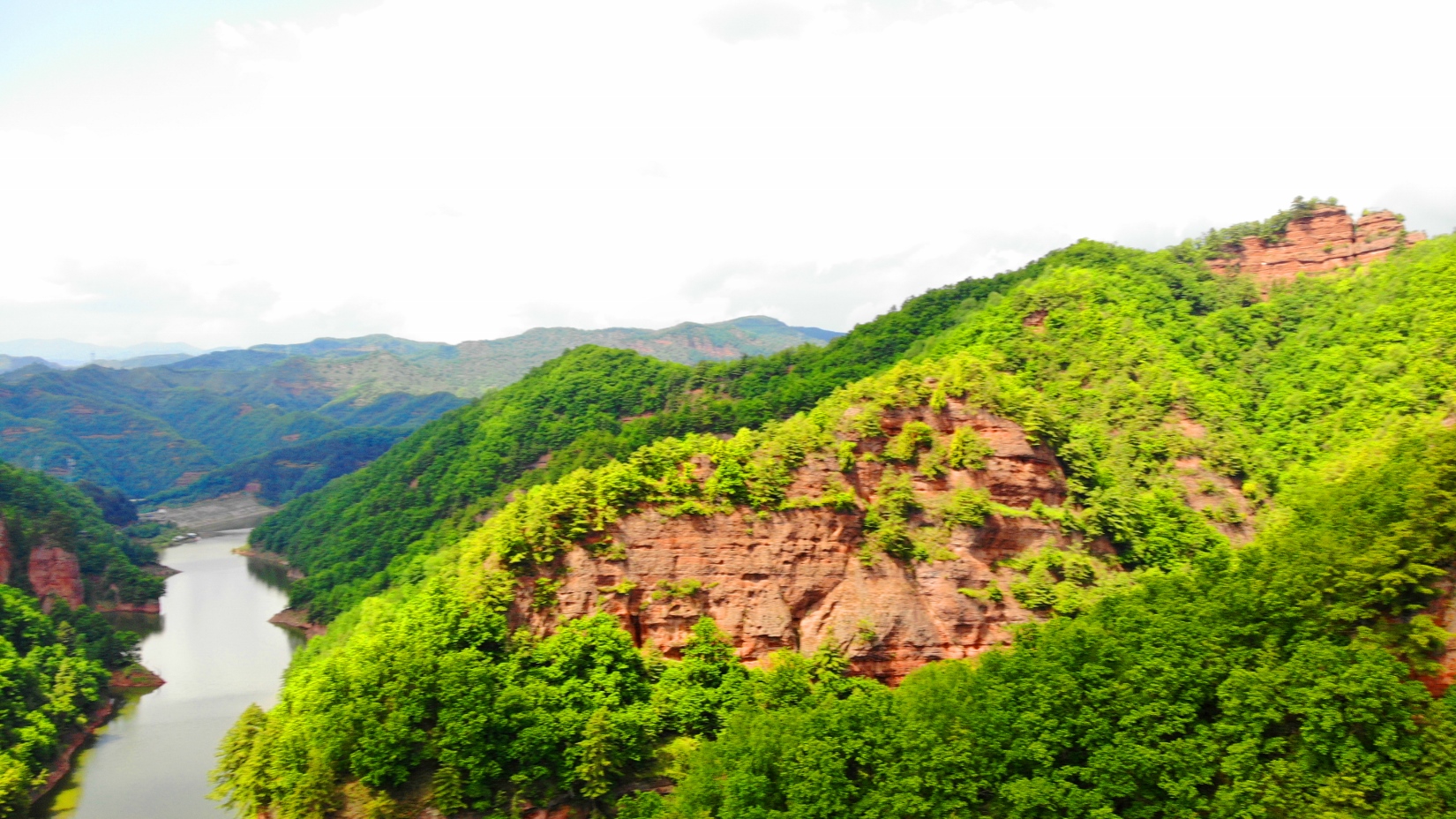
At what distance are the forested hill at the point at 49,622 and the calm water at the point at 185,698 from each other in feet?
9.55

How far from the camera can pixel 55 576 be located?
84188 millimetres

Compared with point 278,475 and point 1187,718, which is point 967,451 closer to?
point 1187,718

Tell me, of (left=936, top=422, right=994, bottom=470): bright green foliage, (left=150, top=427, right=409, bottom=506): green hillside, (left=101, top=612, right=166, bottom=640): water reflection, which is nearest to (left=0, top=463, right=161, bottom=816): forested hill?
(left=101, top=612, right=166, bottom=640): water reflection

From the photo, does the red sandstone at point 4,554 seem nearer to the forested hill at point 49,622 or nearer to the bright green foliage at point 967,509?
the forested hill at point 49,622

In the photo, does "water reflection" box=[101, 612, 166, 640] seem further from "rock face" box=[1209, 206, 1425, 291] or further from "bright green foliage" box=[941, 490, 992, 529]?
"rock face" box=[1209, 206, 1425, 291]

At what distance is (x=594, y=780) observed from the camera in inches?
1393

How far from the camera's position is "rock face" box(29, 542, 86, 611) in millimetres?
81812

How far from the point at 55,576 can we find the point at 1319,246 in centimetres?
12105

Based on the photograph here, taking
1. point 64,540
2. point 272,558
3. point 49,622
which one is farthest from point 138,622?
point 272,558

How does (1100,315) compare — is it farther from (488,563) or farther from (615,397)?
(615,397)

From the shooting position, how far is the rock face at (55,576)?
81.8m

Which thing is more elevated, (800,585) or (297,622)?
(800,585)

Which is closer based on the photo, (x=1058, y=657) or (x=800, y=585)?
(x=1058, y=657)

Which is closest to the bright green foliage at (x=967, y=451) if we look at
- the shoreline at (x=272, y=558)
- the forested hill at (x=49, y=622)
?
the forested hill at (x=49, y=622)
